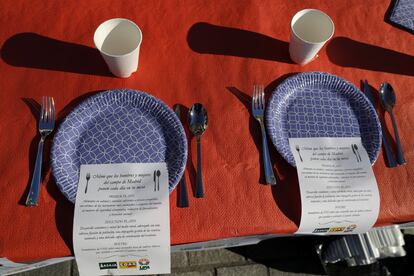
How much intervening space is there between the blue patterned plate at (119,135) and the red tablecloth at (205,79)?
0.13 ft

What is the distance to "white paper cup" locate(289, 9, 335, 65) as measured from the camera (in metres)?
0.67

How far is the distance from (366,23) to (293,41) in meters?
0.29

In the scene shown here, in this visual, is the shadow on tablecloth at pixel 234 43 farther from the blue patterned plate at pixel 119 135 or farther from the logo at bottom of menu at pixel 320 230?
the logo at bottom of menu at pixel 320 230

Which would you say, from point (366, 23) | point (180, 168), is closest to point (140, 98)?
point (180, 168)

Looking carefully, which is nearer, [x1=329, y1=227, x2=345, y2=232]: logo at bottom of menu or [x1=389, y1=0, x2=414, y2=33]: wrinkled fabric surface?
[x1=329, y1=227, x2=345, y2=232]: logo at bottom of menu

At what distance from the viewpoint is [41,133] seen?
61cm

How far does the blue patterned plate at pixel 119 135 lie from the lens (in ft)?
1.93

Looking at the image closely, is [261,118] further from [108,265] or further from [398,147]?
[108,265]

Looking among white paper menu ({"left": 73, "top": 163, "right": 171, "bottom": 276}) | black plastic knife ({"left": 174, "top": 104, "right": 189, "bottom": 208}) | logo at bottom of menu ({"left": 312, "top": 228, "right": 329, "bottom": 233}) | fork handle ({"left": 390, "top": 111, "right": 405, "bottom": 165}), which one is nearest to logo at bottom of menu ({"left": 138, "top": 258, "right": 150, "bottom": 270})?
white paper menu ({"left": 73, "top": 163, "right": 171, "bottom": 276})

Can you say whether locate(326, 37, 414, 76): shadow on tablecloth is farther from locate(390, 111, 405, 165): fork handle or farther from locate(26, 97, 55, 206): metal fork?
locate(26, 97, 55, 206): metal fork

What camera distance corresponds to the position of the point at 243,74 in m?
0.72

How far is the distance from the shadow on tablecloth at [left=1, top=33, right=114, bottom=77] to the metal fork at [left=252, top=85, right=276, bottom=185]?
34cm

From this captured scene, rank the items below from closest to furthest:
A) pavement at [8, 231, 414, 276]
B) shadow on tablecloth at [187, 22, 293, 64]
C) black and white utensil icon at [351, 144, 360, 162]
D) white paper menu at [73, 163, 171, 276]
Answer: white paper menu at [73, 163, 171, 276] < black and white utensil icon at [351, 144, 360, 162] < shadow on tablecloth at [187, 22, 293, 64] < pavement at [8, 231, 414, 276]

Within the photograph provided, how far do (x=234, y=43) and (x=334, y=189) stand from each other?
1.39 ft
